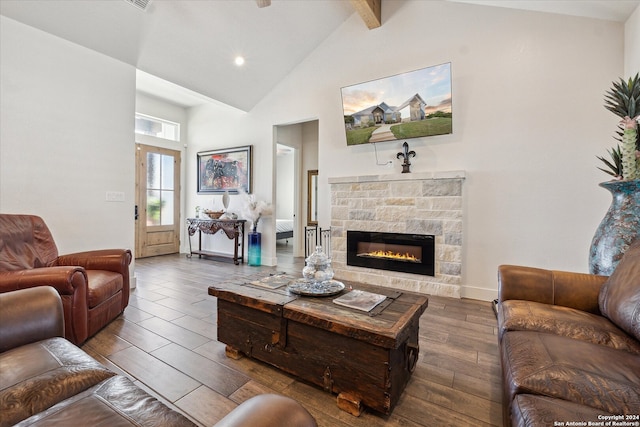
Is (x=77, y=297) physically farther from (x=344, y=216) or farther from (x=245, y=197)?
(x=245, y=197)

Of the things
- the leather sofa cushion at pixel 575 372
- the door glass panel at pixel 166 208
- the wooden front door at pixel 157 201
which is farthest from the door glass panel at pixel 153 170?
the leather sofa cushion at pixel 575 372

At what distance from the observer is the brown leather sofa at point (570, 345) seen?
863mm

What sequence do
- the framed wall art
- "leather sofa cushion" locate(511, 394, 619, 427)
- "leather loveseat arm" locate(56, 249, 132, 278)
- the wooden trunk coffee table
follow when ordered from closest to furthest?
"leather sofa cushion" locate(511, 394, 619, 427), the wooden trunk coffee table, "leather loveseat arm" locate(56, 249, 132, 278), the framed wall art

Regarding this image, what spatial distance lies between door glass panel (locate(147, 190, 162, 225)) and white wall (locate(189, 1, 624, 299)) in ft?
14.5

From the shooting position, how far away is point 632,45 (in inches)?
103

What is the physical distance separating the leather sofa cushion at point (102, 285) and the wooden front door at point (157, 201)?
3474 millimetres

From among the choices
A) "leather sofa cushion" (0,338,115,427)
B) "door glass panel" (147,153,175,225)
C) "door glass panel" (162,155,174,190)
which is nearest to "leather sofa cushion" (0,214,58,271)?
"leather sofa cushion" (0,338,115,427)

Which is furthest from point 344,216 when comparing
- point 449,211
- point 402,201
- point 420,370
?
point 420,370

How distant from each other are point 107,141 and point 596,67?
5524 millimetres

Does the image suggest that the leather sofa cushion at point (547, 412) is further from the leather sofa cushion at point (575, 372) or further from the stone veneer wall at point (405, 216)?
the stone veneer wall at point (405, 216)

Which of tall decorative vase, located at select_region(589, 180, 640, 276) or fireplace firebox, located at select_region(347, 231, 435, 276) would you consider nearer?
tall decorative vase, located at select_region(589, 180, 640, 276)

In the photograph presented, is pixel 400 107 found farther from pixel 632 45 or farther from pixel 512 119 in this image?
pixel 632 45

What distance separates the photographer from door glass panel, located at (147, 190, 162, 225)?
5883 millimetres

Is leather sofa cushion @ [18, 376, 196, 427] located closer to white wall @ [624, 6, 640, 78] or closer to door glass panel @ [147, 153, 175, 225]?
white wall @ [624, 6, 640, 78]
